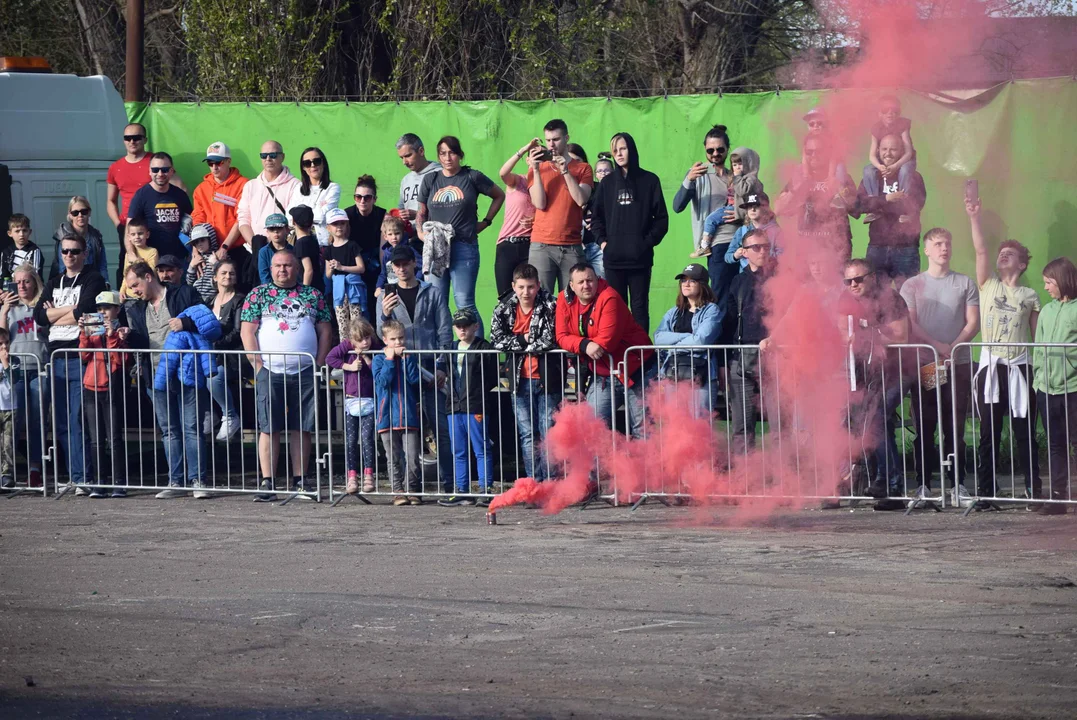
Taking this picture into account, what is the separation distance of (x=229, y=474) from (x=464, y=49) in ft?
34.7

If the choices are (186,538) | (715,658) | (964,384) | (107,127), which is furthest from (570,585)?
(107,127)

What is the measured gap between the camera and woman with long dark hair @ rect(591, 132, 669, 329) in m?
12.9

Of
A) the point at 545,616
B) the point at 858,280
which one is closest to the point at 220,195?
the point at 858,280

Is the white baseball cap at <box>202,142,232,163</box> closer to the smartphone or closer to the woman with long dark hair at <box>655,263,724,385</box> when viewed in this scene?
the woman with long dark hair at <box>655,263,724,385</box>

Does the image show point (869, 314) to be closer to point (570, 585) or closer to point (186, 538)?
point (570, 585)

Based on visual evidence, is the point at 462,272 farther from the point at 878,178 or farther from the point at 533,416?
the point at 878,178

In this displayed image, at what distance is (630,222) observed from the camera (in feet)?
42.3

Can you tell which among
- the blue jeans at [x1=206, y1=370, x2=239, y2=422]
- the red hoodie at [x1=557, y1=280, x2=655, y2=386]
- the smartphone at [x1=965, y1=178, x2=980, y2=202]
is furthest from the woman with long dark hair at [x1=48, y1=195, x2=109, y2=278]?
the smartphone at [x1=965, y1=178, x2=980, y2=202]

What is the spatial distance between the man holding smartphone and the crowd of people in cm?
2

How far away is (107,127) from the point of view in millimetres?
15430

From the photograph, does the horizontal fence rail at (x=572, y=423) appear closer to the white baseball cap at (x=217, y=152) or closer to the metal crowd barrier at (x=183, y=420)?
the metal crowd barrier at (x=183, y=420)

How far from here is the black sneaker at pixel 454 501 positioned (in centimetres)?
1120

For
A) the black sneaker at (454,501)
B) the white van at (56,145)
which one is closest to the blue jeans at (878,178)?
the black sneaker at (454,501)

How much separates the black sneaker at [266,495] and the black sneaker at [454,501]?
4.47 ft
